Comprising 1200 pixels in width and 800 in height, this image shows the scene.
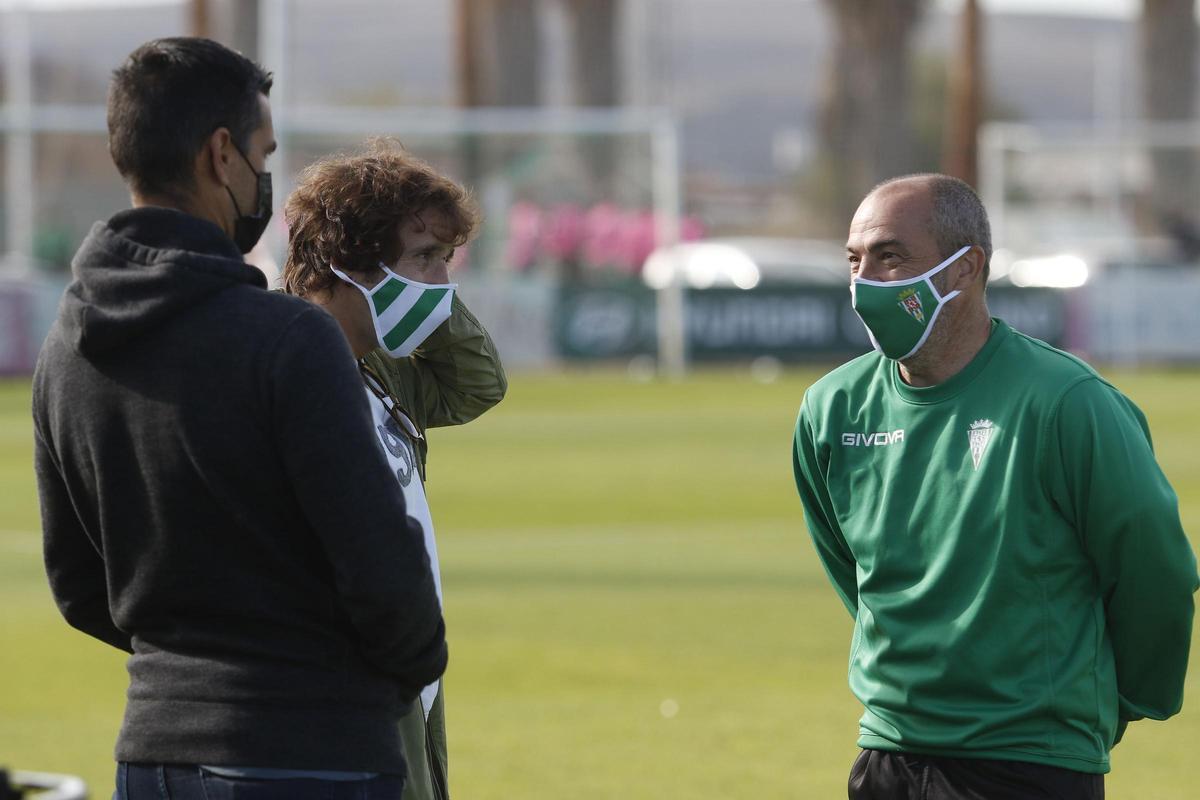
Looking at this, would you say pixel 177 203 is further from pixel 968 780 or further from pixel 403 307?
pixel 968 780

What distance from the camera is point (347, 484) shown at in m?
3.05

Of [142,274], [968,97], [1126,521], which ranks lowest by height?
[1126,521]

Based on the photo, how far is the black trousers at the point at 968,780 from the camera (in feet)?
12.8

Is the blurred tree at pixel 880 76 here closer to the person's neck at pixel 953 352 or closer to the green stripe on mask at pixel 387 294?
the person's neck at pixel 953 352

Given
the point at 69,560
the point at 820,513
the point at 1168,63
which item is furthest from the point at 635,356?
the point at 69,560

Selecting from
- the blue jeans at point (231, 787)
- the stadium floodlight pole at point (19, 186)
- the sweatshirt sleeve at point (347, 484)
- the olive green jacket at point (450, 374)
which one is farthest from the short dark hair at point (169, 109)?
the stadium floodlight pole at point (19, 186)

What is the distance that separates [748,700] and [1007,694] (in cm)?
466

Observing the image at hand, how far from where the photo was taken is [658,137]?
3619cm

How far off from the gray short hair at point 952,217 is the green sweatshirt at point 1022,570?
0.23 m

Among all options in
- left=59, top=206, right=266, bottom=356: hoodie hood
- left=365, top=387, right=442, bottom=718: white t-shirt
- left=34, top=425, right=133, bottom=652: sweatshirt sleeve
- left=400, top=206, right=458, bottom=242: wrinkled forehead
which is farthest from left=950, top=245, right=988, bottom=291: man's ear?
left=34, top=425, right=133, bottom=652: sweatshirt sleeve

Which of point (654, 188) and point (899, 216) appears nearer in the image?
point (899, 216)

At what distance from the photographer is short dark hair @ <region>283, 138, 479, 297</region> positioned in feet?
12.5

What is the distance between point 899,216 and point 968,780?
119 centimetres

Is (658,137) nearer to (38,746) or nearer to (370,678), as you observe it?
(38,746)
